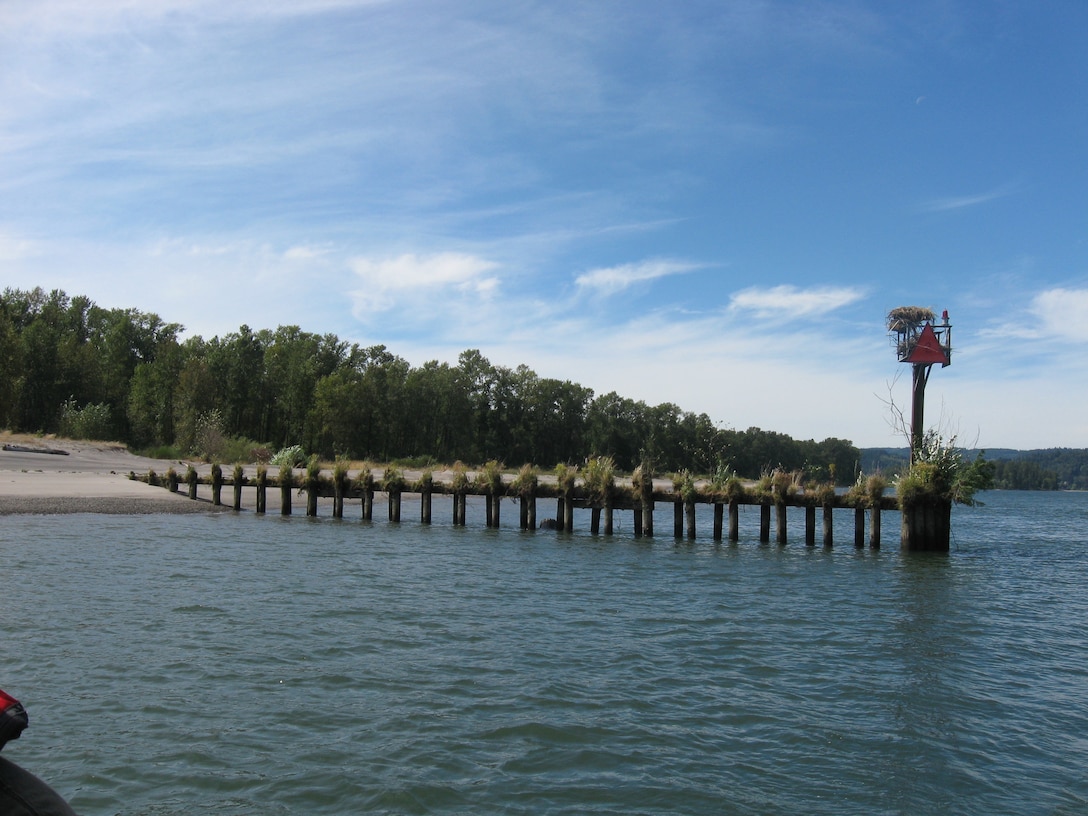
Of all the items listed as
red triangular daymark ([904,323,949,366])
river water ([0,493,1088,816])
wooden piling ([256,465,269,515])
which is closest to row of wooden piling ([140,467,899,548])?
wooden piling ([256,465,269,515])

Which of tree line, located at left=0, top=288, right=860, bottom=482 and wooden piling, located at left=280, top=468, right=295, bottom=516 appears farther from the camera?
tree line, located at left=0, top=288, right=860, bottom=482

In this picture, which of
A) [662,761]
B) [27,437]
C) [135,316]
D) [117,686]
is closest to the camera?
A: [662,761]

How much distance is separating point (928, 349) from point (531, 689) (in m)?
26.9

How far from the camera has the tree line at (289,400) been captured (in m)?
76.4

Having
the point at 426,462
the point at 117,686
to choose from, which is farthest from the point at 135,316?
the point at 117,686

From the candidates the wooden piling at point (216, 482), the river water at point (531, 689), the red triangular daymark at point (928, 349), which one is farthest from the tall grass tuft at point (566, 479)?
the wooden piling at point (216, 482)

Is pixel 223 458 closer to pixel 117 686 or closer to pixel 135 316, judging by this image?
pixel 135 316

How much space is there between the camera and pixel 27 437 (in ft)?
195

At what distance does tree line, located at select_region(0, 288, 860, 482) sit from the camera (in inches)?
3007

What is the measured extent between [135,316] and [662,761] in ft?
350

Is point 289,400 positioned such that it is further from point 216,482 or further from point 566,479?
point 566,479

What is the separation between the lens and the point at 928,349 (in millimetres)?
32250

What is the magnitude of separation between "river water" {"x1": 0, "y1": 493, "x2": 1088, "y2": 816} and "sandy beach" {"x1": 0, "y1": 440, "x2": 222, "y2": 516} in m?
11.8

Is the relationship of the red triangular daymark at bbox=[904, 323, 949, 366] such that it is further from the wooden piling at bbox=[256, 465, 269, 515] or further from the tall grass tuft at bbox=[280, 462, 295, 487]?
the wooden piling at bbox=[256, 465, 269, 515]
